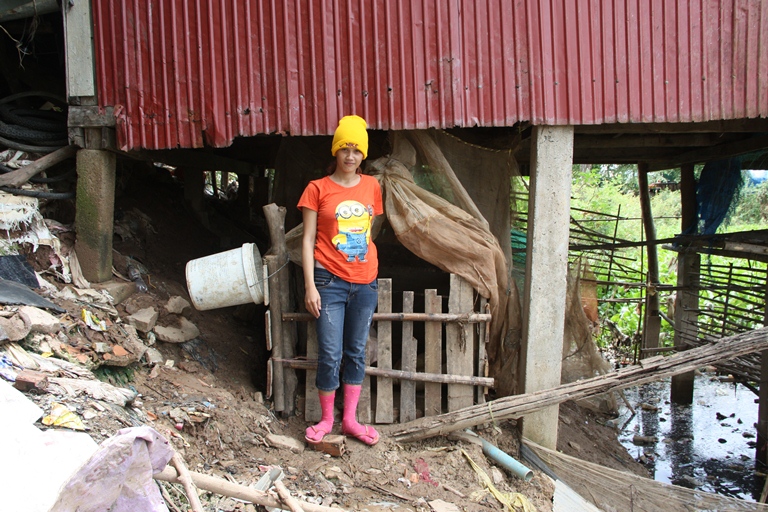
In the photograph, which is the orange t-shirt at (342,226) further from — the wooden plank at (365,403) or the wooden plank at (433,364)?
the wooden plank at (365,403)

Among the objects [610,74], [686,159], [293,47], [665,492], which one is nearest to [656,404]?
[686,159]

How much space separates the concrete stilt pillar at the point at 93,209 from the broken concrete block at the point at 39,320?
3.01ft

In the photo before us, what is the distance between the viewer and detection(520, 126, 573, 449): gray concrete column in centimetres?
420

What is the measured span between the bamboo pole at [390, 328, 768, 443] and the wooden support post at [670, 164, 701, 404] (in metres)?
4.34

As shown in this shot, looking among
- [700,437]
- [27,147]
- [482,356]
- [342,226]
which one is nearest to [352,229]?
[342,226]

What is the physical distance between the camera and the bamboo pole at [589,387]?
3891 millimetres

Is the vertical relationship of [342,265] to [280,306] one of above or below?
above

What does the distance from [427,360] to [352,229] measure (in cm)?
135

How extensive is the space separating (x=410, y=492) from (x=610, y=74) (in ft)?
11.3

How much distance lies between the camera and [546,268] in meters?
4.27

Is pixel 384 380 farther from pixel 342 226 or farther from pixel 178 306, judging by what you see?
pixel 178 306

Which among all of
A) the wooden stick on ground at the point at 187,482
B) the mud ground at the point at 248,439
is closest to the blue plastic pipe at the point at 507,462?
the mud ground at the point at 248,439

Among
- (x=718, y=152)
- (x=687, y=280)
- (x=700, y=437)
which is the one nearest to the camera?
(x=718, y=152)

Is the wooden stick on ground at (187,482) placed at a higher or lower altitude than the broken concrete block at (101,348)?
lower
